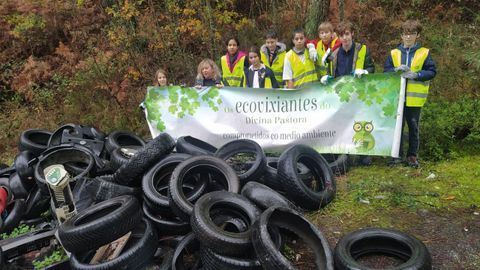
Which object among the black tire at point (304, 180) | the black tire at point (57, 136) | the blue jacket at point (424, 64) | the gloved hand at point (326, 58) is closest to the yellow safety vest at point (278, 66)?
the gloved hand at point (326, 58)

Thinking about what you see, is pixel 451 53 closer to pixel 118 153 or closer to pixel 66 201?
pixel 118 153

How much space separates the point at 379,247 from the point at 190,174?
2.40m

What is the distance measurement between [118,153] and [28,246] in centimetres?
183

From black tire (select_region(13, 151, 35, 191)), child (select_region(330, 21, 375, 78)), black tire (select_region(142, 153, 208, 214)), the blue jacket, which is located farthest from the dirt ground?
black tire (select_region(13, 151, 35, 191))

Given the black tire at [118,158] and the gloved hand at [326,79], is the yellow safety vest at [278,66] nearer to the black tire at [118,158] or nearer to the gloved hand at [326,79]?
the gloved hand at [326,79]

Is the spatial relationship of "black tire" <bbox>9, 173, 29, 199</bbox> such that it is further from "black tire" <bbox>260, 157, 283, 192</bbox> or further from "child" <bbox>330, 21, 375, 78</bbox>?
"child" <bbox>330, 21, 375, 78</bbox>

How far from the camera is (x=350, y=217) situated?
17.6 ft

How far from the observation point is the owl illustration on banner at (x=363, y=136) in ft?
22.1

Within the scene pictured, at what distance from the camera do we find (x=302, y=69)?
284 inches

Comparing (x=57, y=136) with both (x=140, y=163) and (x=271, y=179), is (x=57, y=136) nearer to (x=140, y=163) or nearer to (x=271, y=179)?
(x=140, y=163)

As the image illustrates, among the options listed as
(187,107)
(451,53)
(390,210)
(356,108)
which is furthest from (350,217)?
(451,53)

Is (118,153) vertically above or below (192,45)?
below

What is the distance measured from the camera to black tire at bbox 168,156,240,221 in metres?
4.72

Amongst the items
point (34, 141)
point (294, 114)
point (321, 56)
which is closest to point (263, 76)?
point (294, 114)
